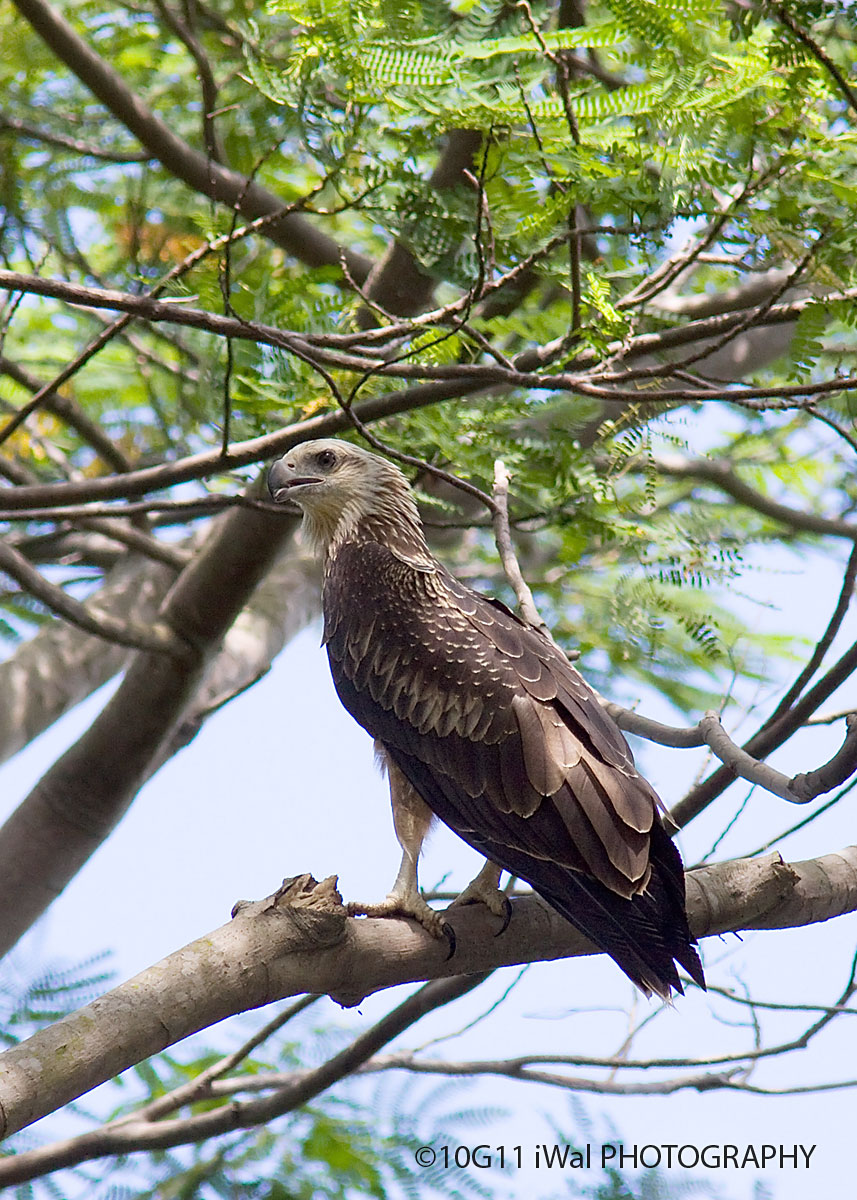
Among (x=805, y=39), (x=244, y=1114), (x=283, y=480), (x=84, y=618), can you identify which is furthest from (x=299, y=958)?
(x=805, y=39)

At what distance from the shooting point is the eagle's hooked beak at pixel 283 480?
4934 millimetres

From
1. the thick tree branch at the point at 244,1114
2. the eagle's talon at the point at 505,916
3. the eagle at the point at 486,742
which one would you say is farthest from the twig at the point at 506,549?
the thick tree branch at the point at 244,1114

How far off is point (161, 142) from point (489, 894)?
3.88 meters

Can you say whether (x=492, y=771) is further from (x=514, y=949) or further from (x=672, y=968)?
(x=672, y=968)

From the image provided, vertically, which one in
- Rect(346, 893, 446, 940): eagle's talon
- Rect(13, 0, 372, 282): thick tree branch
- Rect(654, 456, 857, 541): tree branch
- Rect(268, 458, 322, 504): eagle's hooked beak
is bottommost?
Rect(346, 893, 446, 940): eagle's talon

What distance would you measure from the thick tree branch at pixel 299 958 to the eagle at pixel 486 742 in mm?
154

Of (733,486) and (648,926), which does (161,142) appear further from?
(648,926)

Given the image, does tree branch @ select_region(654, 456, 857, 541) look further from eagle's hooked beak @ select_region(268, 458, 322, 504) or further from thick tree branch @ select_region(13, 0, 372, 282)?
eagle's hooked beak @ select_region(268, 458, 322, 504)

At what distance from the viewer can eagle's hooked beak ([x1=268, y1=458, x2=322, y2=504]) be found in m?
4.93

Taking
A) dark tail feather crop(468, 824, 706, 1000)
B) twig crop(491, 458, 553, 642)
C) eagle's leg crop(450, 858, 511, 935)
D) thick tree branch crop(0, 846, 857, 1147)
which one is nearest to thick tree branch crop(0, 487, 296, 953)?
twig crop(491, 458, 553, 642)

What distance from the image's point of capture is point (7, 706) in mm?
6555

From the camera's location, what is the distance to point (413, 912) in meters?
4.01

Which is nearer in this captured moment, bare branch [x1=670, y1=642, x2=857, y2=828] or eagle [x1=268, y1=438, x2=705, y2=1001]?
eagle [x1=268, y1=438, x2=705, y2=1001]

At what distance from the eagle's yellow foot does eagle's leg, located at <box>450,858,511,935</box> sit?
0.56 feet
